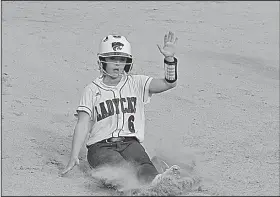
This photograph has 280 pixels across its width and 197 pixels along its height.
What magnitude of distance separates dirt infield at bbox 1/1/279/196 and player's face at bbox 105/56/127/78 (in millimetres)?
679

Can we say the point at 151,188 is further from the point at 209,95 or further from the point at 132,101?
the point at 209,95

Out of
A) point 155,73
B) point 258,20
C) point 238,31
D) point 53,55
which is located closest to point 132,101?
point 155,73

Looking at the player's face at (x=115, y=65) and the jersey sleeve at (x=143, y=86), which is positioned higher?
the player's face at (x=115, y=65)

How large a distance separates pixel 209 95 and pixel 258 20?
353cm

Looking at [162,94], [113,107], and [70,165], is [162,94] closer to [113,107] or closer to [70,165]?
[113,107]

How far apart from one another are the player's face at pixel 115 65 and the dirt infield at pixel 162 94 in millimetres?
679

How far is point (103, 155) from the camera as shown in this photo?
173 inches

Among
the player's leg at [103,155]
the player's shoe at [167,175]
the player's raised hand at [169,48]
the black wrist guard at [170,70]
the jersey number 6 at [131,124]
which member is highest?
the player's raised hand at [169,48]

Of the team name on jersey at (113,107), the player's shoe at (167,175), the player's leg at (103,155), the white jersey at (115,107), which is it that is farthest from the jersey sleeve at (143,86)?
the player's shoe at (167,175)

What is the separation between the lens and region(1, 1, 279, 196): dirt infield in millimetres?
4453

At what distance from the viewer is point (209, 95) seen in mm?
6684

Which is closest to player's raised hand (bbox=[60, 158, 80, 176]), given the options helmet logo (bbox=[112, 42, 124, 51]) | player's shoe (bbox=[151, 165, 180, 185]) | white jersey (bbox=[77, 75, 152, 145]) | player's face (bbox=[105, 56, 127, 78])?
white jersey (bbox=[77, 75, 152, 145])

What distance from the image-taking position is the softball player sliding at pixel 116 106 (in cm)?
440

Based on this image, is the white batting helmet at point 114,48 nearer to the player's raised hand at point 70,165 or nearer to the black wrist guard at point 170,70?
the black wrist guard at point 170,70
